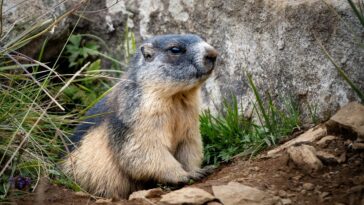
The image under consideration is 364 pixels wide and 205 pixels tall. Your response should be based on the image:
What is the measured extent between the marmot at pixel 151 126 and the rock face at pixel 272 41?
89 cm

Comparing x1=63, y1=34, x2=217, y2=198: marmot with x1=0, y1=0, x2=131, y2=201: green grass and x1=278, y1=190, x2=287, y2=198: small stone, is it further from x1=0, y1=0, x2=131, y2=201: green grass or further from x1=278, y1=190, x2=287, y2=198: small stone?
x1=278, y1=190, x2=287, y2=198: small stone

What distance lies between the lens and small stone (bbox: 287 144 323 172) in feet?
19.7

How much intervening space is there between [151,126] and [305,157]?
5.53ft

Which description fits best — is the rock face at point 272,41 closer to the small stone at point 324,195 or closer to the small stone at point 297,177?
the small stone at point 297,177

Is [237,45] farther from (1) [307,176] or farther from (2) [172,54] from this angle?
(1) [307,176]

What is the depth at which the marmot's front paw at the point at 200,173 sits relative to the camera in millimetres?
6988

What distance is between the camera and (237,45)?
8.38 meters

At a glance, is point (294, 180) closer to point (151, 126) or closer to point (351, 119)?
point (351, 119)

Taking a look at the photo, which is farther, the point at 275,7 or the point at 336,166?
the point at 275,7

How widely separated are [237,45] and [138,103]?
1905 mm

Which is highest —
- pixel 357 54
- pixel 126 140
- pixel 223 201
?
pixel 357 54

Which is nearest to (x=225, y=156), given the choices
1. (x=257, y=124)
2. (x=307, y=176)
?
(x=257, y=124)

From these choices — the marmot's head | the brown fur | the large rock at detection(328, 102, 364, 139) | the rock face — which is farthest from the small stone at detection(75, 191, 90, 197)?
the large rock at detection(328, 102, 364, 139)

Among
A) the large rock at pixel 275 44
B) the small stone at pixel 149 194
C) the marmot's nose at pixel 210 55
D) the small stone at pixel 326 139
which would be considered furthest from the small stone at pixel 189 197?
the large rock at pixel 275 44
